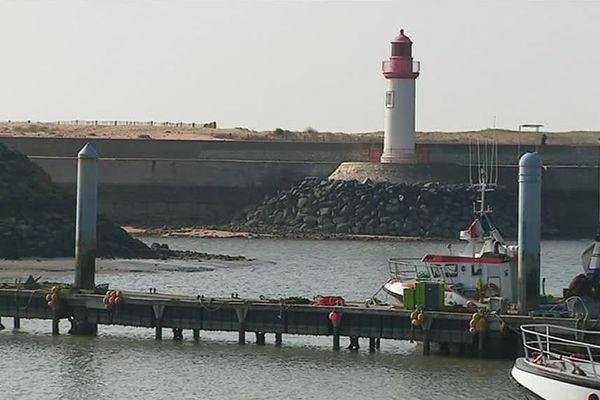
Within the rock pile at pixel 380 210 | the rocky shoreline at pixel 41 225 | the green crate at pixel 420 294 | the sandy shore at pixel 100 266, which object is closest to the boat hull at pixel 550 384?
the green crate at pixel 420 294

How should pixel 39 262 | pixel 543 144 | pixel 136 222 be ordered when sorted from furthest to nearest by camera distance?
pixel 543 144
pixel 136 222
pixel 39 262

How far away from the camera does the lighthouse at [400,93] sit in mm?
83812

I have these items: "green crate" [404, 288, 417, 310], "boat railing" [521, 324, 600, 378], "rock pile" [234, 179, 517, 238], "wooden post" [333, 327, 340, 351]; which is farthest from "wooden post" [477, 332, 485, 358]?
"rock pile" [234, 179, 517, 238]

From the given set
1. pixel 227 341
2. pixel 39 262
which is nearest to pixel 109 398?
pixel 227 341

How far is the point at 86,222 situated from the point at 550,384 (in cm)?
1635

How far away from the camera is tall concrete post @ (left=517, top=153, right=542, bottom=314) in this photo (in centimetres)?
3681

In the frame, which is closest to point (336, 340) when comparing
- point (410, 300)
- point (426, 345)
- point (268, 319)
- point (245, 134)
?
point (268, 319)

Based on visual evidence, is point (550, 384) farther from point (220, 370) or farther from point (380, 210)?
point (380, 210)

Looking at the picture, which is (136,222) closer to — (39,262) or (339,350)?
(39,262)

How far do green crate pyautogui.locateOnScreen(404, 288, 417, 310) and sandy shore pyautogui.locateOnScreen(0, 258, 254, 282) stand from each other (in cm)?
1712

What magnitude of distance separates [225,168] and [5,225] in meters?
31.4

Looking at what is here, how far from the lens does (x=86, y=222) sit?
42000 millimetres

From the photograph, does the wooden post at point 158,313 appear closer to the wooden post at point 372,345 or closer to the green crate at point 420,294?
the wooden post at point 372,345

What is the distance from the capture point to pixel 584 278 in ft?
122
